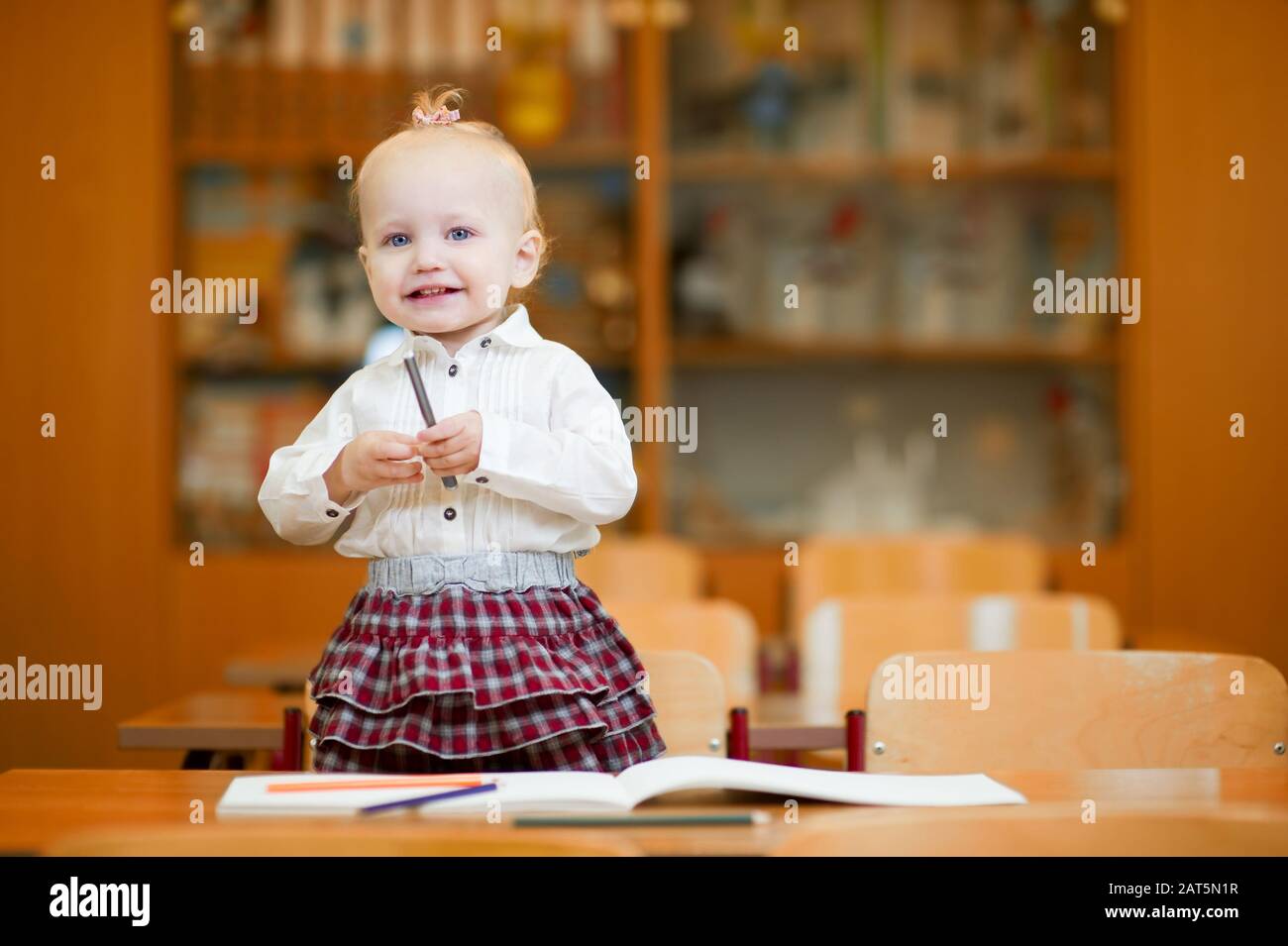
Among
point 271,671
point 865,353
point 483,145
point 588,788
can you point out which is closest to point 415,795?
point 588,788

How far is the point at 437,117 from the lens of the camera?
1.37 m

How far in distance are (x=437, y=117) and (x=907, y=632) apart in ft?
4.01

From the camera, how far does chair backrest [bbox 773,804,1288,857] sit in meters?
0.94

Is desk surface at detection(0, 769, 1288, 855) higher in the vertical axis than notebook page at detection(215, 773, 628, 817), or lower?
lower

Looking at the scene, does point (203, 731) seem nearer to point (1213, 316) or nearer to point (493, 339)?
point (493, 339)

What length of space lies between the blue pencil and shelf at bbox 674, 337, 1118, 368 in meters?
2.88

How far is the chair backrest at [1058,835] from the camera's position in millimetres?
937

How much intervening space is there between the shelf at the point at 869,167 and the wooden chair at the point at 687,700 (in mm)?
2418

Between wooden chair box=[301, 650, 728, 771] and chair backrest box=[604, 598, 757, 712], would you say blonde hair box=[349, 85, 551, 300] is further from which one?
chair backrest box=[604, 598, 757, 712]

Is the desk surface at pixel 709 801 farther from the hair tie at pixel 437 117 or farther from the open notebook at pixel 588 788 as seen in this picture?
the hair tie at pixel 437 117

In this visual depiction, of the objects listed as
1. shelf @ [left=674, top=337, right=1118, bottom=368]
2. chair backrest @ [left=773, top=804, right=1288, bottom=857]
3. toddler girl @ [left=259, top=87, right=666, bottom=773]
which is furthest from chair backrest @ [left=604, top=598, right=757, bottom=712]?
shelf @ [left=674, top=337, right=1118, bottom=368]
